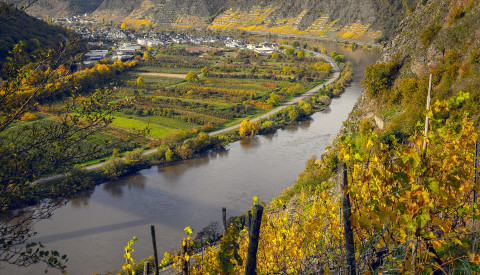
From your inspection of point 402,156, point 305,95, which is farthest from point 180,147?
point 402,156

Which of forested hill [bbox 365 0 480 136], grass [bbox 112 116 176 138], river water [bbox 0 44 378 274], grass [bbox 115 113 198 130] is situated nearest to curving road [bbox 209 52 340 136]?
grass [bbox 115 113 198 130]

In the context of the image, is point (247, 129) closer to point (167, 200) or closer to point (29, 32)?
point (167, 200)

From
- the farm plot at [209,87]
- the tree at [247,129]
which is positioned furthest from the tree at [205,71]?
the tree at [247,129]

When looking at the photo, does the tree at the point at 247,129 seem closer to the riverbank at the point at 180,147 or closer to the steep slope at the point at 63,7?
the riverbank at the point at 180,147

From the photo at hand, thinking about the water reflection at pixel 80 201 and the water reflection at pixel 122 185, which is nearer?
the water reflection at pixel 80 201

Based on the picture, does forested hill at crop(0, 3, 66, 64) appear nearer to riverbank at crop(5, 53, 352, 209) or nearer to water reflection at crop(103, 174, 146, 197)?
riverbank at crop(5, 53, 352, 209)

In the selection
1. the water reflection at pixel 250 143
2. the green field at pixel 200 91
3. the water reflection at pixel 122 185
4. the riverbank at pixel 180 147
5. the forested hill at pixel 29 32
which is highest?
the forested hill at pixel 29 32
